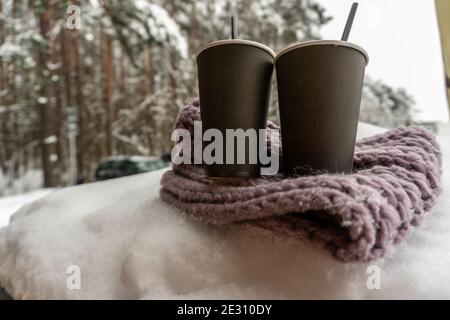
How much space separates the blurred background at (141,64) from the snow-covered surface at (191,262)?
0.31m

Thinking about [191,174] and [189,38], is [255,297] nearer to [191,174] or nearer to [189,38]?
[191,174]

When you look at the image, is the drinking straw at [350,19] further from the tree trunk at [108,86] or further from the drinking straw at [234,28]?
the tree trunk at [108,86]

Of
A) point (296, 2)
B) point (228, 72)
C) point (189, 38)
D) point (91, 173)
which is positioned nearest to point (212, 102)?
point (228, 72)

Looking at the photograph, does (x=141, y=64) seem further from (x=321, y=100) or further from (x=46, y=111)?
(x=321, y=100)

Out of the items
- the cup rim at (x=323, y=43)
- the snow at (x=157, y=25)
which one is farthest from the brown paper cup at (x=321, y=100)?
the snow at (x=157, y=25)

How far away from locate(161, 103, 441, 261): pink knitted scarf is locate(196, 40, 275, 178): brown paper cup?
2.4 inches

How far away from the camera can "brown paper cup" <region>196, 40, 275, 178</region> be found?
0.46 metres

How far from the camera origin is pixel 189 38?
3.57 meters

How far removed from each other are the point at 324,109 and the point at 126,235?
0.34 m

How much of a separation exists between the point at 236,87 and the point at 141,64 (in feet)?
10.9

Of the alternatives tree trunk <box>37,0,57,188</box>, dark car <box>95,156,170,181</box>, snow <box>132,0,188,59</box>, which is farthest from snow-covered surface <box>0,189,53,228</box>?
tree trunk <box>37,0,57,188</box>

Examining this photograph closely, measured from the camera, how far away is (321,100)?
0.43 metres

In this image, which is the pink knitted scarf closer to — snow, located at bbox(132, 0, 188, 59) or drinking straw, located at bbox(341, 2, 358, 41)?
drinking straw, located at bbox(341, 2, 358, 41)

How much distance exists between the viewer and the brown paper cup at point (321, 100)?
43 centimetres
